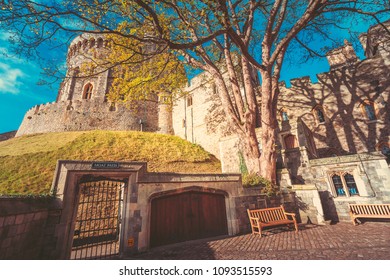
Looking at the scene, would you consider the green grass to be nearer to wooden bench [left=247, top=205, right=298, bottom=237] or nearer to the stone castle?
the stone castle

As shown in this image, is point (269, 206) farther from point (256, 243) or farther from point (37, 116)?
point (37, 116)

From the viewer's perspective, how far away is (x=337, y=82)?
17125 mm

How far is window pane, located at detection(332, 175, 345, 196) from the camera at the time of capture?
33.2ft

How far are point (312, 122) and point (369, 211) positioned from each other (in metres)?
10.8

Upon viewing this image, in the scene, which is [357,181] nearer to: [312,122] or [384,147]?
[384,147]

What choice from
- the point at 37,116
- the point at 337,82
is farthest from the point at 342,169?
the point at 37,116

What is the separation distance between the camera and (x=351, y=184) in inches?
398

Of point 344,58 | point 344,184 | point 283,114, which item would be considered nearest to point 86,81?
point 283,114

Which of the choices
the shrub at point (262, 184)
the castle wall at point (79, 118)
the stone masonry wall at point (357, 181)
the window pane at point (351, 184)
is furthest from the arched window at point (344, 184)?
the castle wall at point (79, 118)

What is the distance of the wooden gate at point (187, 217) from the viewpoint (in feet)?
20.6

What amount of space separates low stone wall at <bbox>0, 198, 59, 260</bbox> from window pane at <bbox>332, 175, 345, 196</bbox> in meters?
13.6

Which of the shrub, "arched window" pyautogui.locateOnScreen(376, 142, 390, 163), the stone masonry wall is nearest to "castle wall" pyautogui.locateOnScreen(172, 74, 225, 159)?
the stone masonry wall

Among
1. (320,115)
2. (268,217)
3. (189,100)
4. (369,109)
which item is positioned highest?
(189,100)

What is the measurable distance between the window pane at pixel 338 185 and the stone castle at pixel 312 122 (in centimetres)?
5
